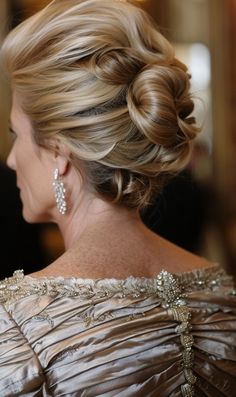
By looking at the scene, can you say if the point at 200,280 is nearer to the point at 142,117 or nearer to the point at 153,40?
the point at 142,117

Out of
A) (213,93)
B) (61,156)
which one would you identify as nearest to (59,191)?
(61,156)

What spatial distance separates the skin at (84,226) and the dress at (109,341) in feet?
0.13

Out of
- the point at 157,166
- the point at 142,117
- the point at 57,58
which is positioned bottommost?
the point at 157,166

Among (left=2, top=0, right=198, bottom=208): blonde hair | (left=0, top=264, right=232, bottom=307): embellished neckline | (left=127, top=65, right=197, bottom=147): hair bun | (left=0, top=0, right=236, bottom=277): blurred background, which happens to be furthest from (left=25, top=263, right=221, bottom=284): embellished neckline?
(left=0, top=0, right=236, bottom=277): blurred background

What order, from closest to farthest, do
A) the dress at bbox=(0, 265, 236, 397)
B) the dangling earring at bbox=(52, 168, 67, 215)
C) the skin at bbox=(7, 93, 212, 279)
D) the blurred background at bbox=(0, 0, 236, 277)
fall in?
the dress at bbox=(0, 265, 236, 397)
the skin at bbox=(7, 93, 212, 279)
the dangling earring at bbox=(52, 168, 67, 215)
the blurred background at bbox=(0, 0, 236, 277)

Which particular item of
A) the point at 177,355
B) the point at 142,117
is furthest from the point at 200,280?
the point at 142,117

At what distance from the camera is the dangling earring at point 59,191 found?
5.26 ft

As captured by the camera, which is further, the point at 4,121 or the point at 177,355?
the point at 4,121

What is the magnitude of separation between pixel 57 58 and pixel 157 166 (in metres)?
0.29

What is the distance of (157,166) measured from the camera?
5.16 feet

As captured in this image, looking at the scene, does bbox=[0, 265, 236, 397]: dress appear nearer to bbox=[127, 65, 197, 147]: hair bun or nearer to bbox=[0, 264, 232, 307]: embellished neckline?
bbox=[0, 264, 232, 307]: embellished neckline

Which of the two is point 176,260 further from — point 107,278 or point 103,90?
Answer: point 103,90

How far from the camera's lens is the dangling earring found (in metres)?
1.60

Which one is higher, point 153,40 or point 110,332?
point 153,40
